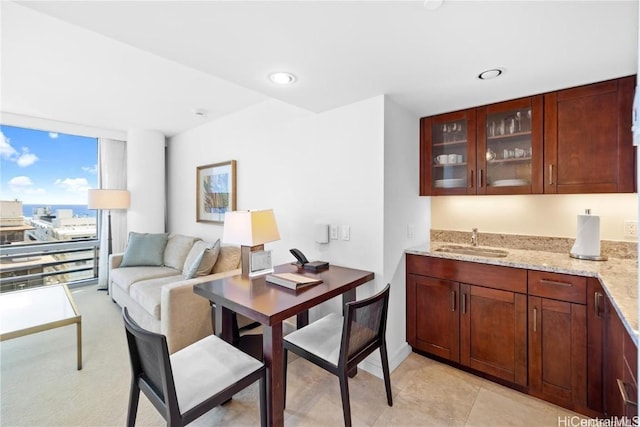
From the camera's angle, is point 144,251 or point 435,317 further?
point 144,251

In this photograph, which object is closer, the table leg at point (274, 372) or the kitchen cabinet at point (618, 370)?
the kitchen cabinet at point (618, 370)

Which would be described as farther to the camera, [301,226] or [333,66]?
[301,226]

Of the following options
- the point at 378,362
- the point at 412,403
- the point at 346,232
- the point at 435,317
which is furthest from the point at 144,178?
the point at 412,403

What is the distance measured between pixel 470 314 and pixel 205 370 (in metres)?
1.86

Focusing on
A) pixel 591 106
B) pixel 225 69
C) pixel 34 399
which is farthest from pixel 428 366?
pixel 34 399

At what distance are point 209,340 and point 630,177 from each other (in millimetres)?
2848

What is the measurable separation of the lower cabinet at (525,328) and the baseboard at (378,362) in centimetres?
14

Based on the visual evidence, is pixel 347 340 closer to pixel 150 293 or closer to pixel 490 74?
pixel 490 74

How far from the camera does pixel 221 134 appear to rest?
3652mm

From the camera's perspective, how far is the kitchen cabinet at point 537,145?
6.15 ft

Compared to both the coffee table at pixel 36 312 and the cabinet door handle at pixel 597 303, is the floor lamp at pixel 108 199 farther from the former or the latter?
the cabinet door handle at pixel 597 303

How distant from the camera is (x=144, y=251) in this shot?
3.53 metres

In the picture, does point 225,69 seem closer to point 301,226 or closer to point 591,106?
point 301,226

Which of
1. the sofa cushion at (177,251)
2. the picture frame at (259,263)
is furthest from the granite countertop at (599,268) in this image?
the sofa cushion at (177,251)
